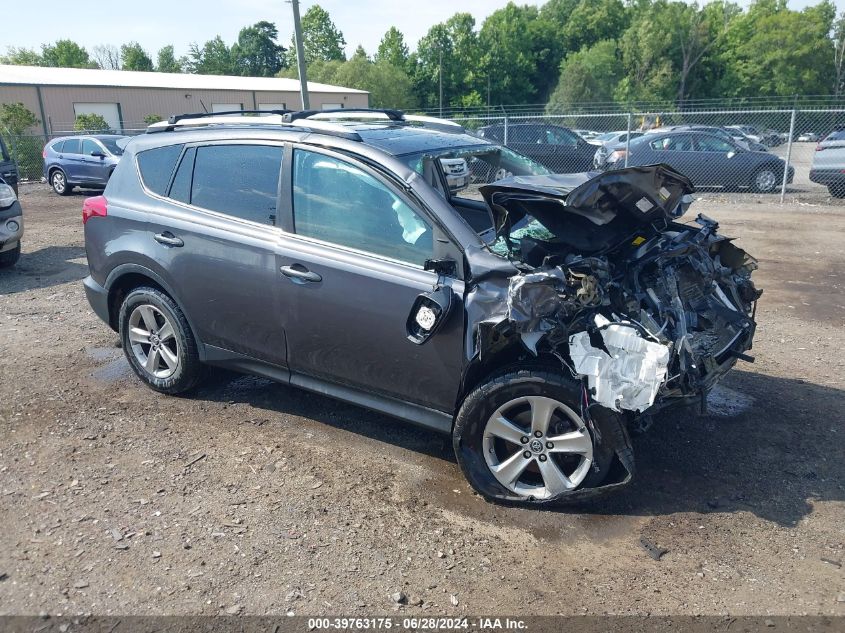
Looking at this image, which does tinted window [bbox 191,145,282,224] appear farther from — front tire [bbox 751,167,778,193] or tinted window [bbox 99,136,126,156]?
tinted window [bbox 99,136,126,156]

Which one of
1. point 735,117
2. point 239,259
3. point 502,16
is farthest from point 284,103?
point 502,16

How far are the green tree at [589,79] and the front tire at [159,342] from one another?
46549 millimetres

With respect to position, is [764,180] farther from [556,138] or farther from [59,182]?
[59,182]

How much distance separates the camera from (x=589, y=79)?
2308 inches

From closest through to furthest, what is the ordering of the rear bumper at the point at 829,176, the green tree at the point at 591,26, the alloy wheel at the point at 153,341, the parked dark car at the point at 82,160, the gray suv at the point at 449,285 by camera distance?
the gray suv at the point at 449,285 → the alloy wheel at the point at 153,341 → the rear bumper at the point at 829,176 → the parked dark car at the point at 82,160 → the green tree at the point at 591,26

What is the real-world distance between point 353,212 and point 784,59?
7485 cm

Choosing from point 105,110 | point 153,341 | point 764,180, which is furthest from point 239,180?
point 105,110

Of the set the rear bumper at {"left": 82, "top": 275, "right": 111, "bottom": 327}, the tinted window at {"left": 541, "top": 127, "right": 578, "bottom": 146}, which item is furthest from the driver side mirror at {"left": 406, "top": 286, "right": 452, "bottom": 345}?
the tinted window at {"left": 541, "top": 127, "right": 578, "bottom": 146}

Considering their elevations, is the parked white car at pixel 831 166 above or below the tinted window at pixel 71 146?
below

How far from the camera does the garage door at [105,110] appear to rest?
3300 centimetres

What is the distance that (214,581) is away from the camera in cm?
303

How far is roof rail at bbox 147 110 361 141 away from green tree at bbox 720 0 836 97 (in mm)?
70844

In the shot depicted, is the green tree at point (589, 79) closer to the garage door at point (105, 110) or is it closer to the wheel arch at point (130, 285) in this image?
the garage door at point (105, 110)

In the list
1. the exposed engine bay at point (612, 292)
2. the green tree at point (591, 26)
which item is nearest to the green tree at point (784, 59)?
the green tree at point (591, 26)
